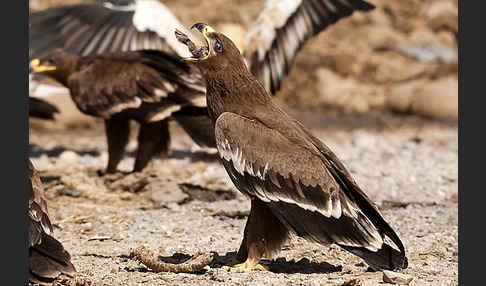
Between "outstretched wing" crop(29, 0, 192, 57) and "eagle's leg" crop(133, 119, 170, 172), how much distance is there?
49.8 inches

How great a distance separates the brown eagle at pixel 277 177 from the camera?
15.0 feet

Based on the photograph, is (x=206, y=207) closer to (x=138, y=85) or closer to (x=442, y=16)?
(x=138, y=85)

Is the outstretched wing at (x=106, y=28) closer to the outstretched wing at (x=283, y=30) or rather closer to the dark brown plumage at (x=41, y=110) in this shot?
the dark brown plumage at (x=41, y=110)

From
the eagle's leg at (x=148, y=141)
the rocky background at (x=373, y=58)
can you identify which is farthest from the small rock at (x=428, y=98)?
the eagle's leg at (x=148, y=141)

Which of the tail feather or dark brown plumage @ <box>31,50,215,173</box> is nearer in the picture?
the tail feather

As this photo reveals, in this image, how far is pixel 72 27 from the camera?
951 cm

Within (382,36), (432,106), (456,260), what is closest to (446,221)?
(456,260)

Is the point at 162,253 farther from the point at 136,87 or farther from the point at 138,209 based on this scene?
the point at 136,87

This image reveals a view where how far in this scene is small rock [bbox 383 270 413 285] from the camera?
451 cm

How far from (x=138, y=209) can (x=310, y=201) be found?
8.91ft

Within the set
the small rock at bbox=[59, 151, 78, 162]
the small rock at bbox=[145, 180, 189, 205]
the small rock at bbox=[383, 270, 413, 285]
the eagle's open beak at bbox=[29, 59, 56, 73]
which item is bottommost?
the small rock at bbox=[59, 151, 78, 162]

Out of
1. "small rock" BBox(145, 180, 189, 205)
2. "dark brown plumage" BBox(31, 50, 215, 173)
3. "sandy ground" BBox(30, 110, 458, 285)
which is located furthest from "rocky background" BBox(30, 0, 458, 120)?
"small rock" BBox(145, 180, 189, 205)

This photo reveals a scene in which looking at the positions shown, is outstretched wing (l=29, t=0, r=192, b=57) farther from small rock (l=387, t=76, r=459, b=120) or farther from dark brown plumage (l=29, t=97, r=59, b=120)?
small rock (l=387, t=76, r=459, b=120)

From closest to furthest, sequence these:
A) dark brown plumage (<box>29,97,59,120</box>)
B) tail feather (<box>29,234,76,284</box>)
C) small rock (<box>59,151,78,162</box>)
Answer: tail feather (<box>29,234,76,284</box>), small rock (<box>59,151,78,162</box>), dark brown plumage (<box>29,97,59,120</box>)
